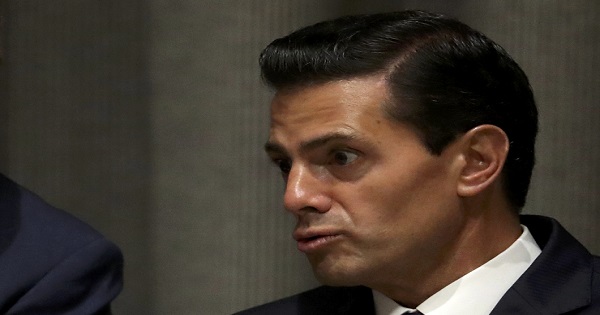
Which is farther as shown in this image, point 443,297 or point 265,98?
point 265,98

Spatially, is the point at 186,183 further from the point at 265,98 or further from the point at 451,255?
the point at 451,255

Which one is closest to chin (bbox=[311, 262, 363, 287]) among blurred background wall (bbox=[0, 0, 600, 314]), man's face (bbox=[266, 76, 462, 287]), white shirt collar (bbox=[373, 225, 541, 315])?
man's face (bbox=[266, 76, 462, 287])

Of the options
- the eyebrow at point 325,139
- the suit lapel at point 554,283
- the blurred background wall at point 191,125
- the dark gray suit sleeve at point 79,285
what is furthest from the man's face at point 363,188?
the blurred background wall at point 191,125

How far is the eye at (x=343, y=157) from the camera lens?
213cm

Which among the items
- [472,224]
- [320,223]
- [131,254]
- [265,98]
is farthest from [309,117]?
[131,254]

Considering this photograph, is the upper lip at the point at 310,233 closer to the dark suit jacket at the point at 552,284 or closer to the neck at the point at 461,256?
the neck at the point at 461,256

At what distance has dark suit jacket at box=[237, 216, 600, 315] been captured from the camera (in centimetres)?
213

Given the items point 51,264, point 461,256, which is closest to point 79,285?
point 51,264

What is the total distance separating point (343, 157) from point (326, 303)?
0.39 metres

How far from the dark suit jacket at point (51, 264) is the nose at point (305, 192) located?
0.35 m

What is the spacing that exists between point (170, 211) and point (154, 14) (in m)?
0.52

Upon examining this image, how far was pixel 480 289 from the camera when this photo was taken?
2.19m

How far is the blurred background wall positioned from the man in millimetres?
866

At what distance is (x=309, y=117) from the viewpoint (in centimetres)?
215
